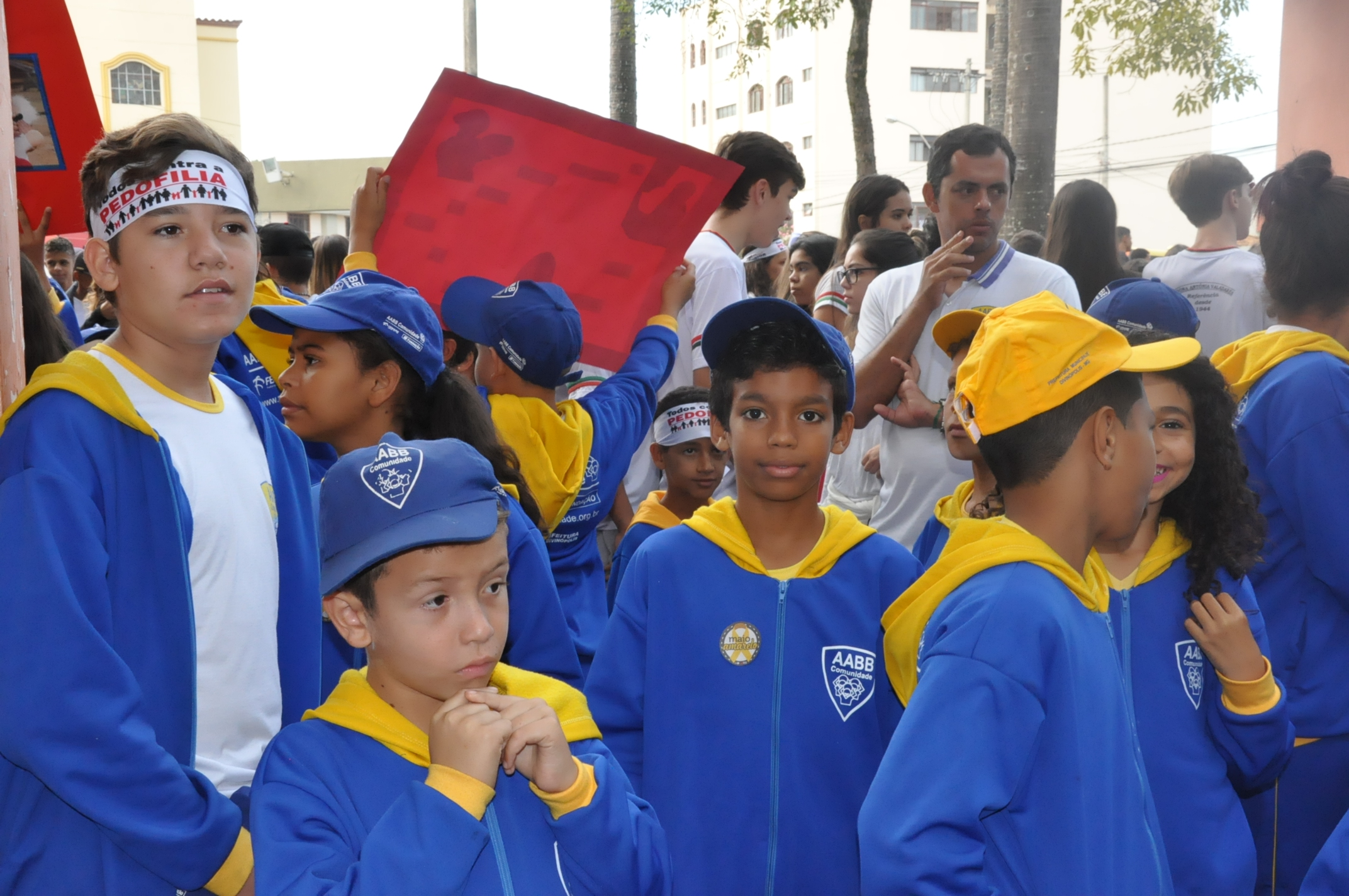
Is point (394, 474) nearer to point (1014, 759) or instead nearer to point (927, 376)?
point (1014, 759)

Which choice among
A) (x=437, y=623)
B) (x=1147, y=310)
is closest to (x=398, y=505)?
(x=437, y=623)

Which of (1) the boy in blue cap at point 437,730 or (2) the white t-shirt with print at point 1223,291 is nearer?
(1) the boy in blue cap at point 437,730

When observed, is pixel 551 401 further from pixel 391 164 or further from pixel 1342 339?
pixel 1342 339

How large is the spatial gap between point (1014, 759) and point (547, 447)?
2.22 meters

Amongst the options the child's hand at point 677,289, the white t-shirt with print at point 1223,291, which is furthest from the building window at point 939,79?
the child's hand at point 677,289

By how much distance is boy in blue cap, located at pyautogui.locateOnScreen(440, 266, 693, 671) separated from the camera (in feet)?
12.2

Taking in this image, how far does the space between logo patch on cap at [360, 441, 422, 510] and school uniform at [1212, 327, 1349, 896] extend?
7.61 feet

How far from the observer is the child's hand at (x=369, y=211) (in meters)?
3.81

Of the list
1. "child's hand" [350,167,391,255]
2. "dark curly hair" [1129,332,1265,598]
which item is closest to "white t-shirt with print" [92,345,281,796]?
"child's hand" [350,167,391,255]

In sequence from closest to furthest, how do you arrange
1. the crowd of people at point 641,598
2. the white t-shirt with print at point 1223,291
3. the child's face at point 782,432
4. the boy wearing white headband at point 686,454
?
the crowd of people at point 641,598, the child's face at point 782,432, the boy wearing white headband at point 686,454, the white t-shirt with print at point 1223,291

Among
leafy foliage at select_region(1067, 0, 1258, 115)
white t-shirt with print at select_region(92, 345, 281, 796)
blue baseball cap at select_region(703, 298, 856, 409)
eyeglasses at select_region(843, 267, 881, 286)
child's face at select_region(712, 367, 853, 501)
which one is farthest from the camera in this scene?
leafy foliage at select_region(1067, 0, 1258, 115)

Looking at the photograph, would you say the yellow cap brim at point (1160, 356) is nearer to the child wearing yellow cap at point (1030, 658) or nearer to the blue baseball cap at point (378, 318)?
the child wearing yellow cap at point (1030, 658)

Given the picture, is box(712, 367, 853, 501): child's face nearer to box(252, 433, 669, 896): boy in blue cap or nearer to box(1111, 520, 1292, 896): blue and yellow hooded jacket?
box(1111, 520, 1292, 896): blue and yellow hooded jacket

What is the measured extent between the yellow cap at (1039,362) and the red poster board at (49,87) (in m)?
2.62
